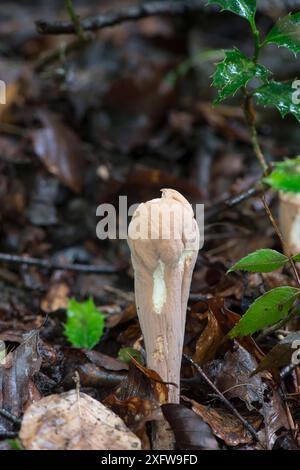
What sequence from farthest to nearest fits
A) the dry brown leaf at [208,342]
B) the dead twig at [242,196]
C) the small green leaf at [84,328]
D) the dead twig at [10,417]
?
the dead twig at [242,196] → the small green leaf at [84,328] → the dry brown leaf at [208,342] → the dead twig at [10,417]

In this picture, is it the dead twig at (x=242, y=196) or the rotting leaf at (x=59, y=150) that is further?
the rotting leaf at (x=59, y=150)

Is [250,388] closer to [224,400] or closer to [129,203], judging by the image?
[224,400]

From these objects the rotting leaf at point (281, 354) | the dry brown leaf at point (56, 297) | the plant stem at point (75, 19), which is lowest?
the rotting leaf at point (281, 354)

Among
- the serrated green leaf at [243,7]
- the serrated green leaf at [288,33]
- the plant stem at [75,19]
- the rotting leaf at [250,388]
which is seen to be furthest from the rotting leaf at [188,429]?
the plant stem at [75,19]

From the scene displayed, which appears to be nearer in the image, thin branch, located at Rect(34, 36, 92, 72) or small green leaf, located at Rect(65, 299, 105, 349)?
small green leaf, located at Rect(65, 299, 105, 349)

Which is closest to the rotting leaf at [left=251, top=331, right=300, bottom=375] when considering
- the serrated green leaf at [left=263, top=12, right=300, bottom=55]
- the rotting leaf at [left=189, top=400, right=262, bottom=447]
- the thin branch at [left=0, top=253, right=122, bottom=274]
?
the rotting leaf at [left=189, top=400, right=262, bottom=447]

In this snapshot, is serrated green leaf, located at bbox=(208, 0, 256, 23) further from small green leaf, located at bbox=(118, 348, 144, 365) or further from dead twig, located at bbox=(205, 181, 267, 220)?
small green leaf, located at bbox=(118, 348, 144, 365)

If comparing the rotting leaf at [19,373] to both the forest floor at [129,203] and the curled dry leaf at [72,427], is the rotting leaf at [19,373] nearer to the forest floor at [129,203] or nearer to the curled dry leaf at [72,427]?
the forest floor at [129,203]

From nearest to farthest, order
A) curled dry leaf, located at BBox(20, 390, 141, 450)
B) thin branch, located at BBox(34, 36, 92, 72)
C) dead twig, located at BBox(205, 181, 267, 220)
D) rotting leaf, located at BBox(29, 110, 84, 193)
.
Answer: curled dry leaf, located at BBox(20, 390, 141, 450) → dead twig, located at BBox(205, 181, 267, 220) → thin branch, located at BBox(34, 36, 92, 72) → rotting leaf, located at BBox(29, 110, 84, 193)
